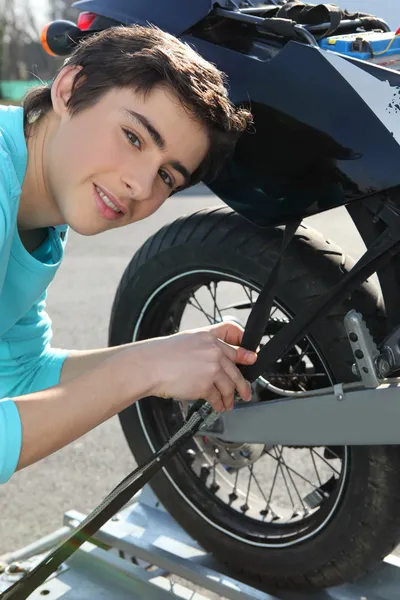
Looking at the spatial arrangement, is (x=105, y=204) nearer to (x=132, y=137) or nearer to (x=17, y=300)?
(x=132, y=137)

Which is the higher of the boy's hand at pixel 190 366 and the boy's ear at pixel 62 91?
the boy's ear at pixel 62 91

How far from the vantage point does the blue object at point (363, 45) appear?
4.35ft

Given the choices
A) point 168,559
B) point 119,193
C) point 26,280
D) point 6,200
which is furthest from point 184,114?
point 168,559

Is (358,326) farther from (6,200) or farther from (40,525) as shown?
(40,525)

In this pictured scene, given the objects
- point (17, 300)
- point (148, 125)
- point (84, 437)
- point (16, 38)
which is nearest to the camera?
point (148, 125)

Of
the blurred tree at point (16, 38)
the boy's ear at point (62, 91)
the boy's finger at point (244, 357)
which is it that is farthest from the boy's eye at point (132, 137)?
the blurred tree at point (16, 38)

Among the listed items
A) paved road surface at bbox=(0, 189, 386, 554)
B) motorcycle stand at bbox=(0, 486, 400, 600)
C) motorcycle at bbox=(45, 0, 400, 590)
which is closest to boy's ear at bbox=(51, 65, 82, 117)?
motorcycle at bbox=(45, 0, 400, 590)

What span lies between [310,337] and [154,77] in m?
0.60

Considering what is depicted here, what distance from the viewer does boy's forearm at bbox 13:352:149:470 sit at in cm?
106

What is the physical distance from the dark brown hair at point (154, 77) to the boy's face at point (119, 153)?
0.06ft

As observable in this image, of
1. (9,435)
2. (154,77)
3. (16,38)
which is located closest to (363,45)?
(154,77)

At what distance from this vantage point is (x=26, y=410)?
3.48ft

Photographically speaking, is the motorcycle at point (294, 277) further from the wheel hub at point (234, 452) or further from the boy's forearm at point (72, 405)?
the boy's forearm at point (72, 405)

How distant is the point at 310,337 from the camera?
4.96 feet
